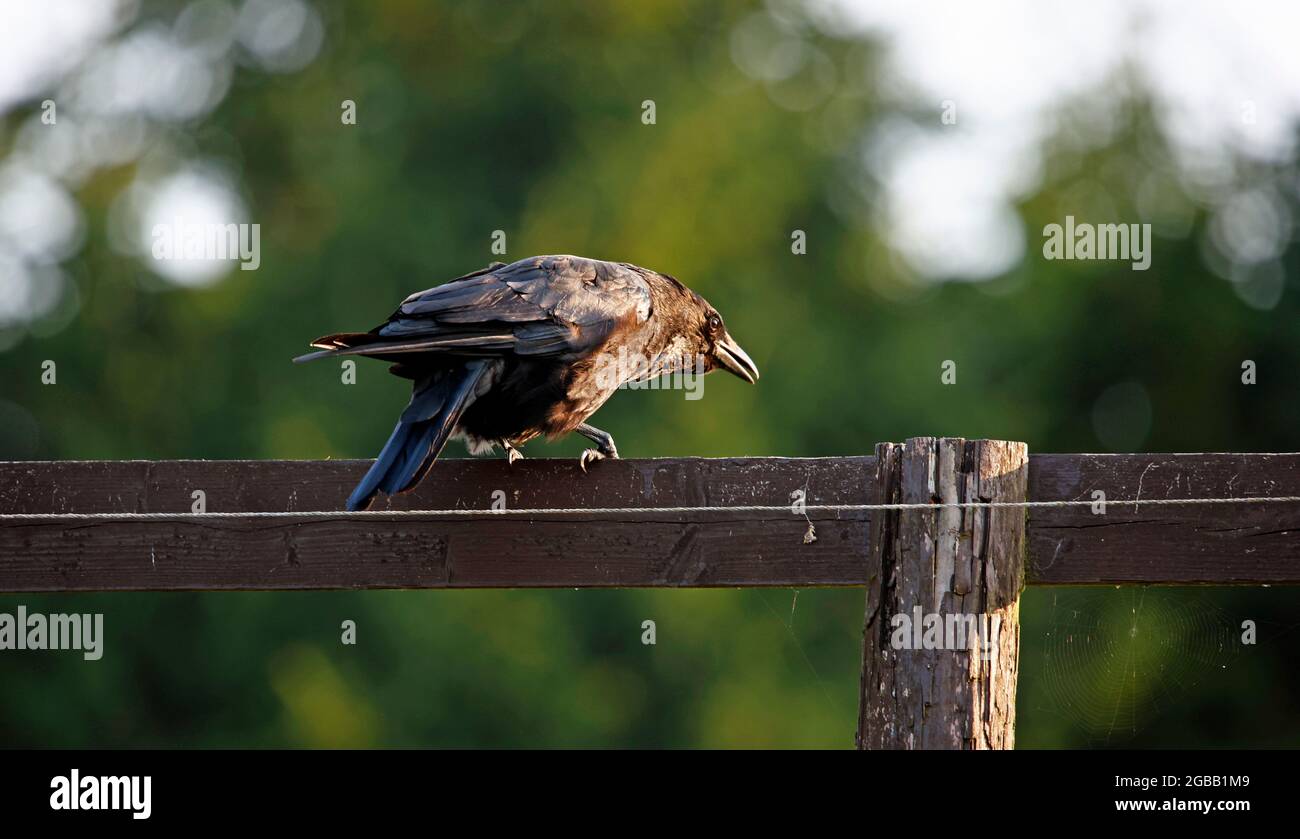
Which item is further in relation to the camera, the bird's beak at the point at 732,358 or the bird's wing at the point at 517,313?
the bird's beak at the point at 732,358

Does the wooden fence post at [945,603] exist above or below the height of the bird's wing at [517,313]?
below

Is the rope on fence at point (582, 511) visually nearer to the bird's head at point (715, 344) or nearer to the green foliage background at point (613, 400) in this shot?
the bird's head at point (715, 344)

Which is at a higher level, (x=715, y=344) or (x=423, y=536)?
(x=715, y=344)

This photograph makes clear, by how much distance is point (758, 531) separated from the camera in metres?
3.35

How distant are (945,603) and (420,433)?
4.85 feet

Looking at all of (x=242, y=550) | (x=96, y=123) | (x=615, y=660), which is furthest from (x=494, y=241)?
(x=242, y=550)

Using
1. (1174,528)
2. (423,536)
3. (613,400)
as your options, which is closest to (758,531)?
(423,536)

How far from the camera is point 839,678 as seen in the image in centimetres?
1455

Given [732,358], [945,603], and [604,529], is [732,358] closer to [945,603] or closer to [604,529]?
[604,529]

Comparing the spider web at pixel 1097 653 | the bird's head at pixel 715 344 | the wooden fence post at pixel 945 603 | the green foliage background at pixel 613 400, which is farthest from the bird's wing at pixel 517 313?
the green foliage background at pixel 613 400

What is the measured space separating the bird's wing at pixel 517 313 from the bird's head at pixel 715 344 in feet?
1.68

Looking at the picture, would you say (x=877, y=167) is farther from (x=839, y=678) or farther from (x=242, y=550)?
(x=242, y=550)

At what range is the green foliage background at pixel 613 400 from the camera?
14.3 meters

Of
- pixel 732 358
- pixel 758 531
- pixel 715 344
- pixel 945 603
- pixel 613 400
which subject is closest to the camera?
pixel 945 603
